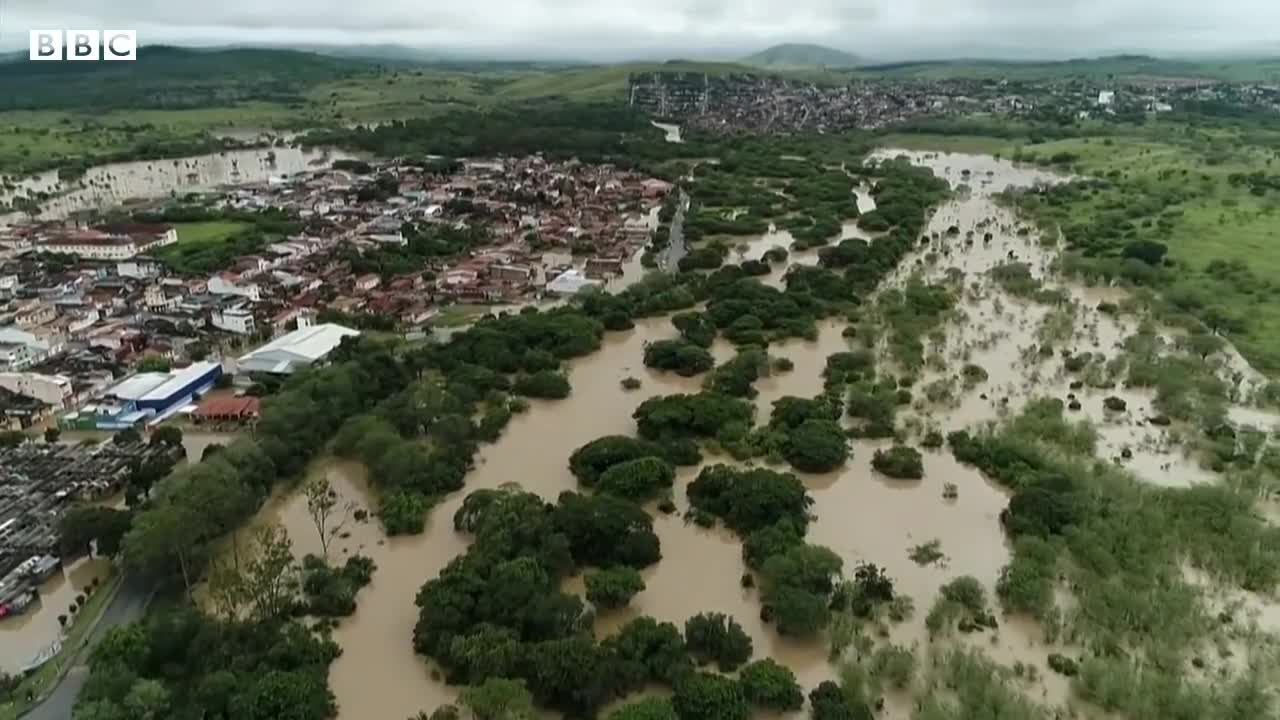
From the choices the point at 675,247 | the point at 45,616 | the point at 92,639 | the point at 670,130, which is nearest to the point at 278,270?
the point at 675,247

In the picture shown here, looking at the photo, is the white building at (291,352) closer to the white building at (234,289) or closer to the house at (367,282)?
the white building at (234,289)

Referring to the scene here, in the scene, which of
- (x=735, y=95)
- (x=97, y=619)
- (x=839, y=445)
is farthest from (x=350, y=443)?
(x=735, y=95)

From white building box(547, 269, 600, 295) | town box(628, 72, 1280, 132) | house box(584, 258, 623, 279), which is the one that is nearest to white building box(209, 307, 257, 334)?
white building box(547, 269, 600, 295)

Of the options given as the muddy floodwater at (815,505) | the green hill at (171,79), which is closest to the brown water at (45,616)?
the muddy floodwater at (815,505)

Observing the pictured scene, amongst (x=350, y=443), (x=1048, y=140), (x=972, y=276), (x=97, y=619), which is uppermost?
(x=1048, y=140)

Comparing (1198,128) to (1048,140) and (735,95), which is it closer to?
(1048,140)

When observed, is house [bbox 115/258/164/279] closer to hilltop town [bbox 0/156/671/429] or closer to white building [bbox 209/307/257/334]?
hilltop town [bbox 0/156/671/429]

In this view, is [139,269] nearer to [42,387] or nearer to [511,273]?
[42,387]
